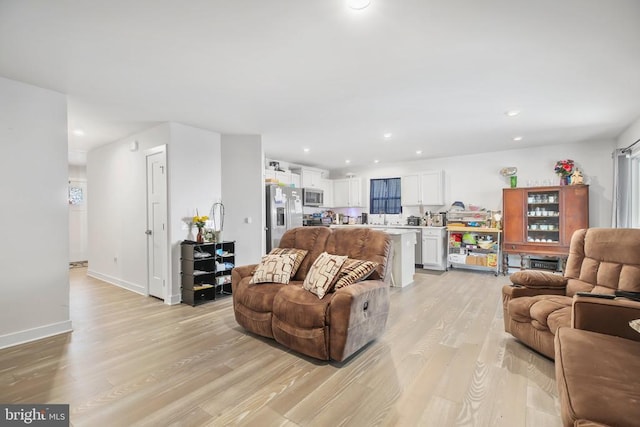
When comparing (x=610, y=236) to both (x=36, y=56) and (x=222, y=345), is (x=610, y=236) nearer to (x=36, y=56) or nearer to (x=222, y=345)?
(x=222, y=345)

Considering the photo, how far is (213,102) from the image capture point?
3291mm

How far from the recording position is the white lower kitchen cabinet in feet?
20.0

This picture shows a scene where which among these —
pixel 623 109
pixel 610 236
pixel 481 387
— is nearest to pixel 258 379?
pixel 481 387

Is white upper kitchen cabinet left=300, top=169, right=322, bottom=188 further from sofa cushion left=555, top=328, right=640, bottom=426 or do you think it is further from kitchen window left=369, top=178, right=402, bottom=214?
sofa cushion left=555, top=328, right=640, bottom=426

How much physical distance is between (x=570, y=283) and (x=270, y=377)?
290 centimetres

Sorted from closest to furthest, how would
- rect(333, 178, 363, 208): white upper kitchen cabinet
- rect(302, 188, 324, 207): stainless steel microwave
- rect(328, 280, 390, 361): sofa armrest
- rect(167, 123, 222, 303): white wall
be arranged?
rect(328, 280, 390, 361): sofa armrest
rect(167, 123, 222, 303): white wall
rect(302, 188, 324, 207): stainless steel microwave
rect(333, 178, 363, 208): white upper kitchen cabinet

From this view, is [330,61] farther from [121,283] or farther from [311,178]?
[311,178]

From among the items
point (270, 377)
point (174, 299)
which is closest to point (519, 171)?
point (270, 377)

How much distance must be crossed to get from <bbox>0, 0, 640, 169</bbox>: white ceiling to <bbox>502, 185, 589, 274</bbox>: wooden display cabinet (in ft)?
4.43

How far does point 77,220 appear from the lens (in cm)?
716

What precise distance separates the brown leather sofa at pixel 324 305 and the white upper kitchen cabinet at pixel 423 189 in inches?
161

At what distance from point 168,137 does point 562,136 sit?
20.6ft

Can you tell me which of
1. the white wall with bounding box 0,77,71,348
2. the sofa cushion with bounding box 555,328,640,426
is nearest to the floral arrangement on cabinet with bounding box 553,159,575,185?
the sofa cushion with bounding box 555,328,640,426

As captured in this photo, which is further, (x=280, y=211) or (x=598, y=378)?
(x=280, y=211)
